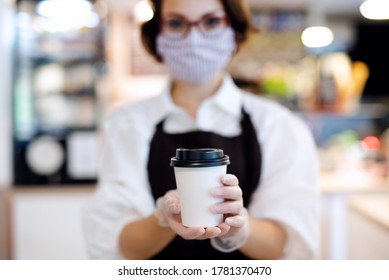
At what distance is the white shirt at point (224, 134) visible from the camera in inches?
31.1

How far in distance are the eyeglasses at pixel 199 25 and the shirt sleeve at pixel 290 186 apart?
0.62 ft

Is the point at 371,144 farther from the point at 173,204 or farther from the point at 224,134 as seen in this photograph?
the point at 173,204

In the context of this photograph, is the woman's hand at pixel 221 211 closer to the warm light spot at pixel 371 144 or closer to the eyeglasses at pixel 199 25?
the eyeglasses at pixel 199 25

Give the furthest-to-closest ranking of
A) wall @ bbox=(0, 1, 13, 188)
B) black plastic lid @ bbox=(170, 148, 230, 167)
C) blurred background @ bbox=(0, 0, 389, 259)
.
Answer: blurred background @ bbox=(0, 0, 389, 259), wall @ bbox=(0, 1, 13, 188), black plastic lid @ bbox=(170, 148, 230, 167)

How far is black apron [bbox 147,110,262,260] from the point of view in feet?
2.53

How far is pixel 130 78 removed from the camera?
118 inches

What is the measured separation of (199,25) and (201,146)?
0.20 metres

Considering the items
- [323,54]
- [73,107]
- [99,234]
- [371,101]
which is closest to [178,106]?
[99,234]

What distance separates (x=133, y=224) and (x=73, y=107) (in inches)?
49.1

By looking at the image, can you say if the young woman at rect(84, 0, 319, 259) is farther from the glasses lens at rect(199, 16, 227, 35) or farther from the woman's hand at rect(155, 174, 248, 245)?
the woman's hand at rect(155, 174, 248, 245)

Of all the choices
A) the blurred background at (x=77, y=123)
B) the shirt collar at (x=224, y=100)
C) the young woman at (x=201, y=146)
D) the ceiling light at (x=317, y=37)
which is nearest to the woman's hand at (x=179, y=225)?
the young woman at (x=201, y=146)

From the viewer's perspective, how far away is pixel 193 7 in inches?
29.3

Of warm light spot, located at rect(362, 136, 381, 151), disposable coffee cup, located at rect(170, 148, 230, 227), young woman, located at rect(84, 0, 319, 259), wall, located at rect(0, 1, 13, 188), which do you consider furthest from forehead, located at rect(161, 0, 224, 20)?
warm light spot, located at rect(362, 136, 381, 151)

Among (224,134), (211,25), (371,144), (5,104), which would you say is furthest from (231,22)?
(371,144)
